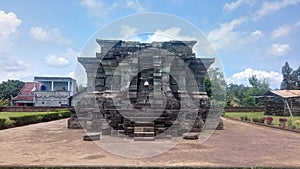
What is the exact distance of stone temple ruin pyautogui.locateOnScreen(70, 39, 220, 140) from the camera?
456 inches

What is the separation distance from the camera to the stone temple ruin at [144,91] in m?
11.6

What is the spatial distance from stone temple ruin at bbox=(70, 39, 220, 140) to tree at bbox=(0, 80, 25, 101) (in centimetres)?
5642

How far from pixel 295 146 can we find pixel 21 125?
51.4ft

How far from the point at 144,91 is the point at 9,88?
62338 mm

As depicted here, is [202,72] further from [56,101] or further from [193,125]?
[56,101]

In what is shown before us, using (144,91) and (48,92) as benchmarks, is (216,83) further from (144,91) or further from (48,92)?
(144,91)

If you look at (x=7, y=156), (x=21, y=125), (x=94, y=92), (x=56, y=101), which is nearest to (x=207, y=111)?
(x=94, y=92)

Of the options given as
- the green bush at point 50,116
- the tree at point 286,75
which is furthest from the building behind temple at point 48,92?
the tree at point 286,75

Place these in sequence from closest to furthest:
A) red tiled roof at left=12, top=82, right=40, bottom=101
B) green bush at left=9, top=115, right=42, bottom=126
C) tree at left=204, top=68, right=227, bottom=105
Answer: green bush at left=9, top=115, right=42, bottom=126, tree at left=204, top=68, right=227, bottom=105, red tiled roof at left=12, top=82, right=40, bottom=101

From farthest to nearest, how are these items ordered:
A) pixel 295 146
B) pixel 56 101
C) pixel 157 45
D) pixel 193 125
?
pixel 56 101
pixel 157 45
pixel 193 125
pixel 295 146

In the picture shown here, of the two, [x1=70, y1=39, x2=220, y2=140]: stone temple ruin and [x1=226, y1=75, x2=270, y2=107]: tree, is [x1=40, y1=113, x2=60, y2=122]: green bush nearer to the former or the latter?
[x1=70, y1=39, x2=220, y2=140]: stone temple ruin

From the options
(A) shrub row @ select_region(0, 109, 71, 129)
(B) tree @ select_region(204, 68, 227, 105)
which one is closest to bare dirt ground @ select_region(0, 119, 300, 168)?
(A) shrub row @ select_region(0, 109, 71, 129)

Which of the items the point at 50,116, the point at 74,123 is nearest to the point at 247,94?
the point at 50,116

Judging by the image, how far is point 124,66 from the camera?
1479cm
